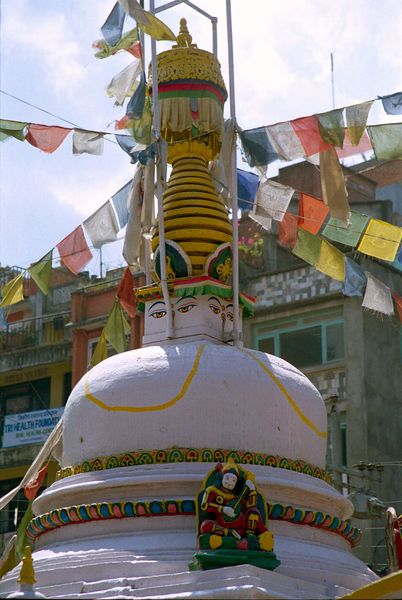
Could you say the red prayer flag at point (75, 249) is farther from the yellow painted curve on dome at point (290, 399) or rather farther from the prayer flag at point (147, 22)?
the yellow painted curve on dome at point (290, 399)

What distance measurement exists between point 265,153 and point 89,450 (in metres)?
4.84

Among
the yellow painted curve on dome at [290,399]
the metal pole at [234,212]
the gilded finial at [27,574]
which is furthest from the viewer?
the metal pole at [234,212]

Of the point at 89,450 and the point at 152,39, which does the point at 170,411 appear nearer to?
the point at 89,450

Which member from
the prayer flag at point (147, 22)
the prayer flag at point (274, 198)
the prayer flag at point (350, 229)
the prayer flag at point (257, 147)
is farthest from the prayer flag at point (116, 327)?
the prayer flag at point (147, 22)

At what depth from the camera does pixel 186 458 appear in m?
18.0

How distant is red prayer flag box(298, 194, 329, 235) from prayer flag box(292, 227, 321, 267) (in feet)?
0.33

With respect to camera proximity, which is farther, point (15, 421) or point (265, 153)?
point (15, 421)

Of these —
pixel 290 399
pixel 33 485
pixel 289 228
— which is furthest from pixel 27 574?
pixel 289 228

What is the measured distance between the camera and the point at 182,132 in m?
21.2

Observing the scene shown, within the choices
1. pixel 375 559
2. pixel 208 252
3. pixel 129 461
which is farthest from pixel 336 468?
pixel 129 461

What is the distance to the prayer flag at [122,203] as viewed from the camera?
71.8 ft

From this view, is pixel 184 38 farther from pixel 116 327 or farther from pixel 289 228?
pixel 116 327

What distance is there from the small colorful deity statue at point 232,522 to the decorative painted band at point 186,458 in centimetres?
78

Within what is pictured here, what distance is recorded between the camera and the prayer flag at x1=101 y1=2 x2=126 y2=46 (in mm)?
20812
